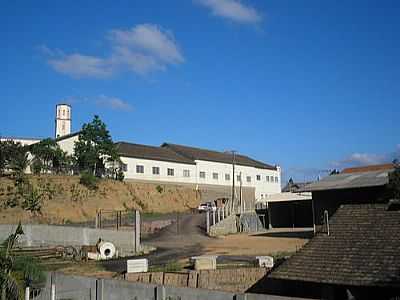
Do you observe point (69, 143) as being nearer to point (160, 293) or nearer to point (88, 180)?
point (88, 180)

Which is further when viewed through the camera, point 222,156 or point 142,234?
point 222,156

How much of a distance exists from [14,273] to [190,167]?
5205 centimetres

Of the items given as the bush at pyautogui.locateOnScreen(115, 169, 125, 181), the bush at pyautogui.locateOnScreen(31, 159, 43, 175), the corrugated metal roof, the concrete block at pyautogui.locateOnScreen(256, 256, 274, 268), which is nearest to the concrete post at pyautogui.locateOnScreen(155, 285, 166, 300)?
the concrete block at pyautogui.locateOnScreen(256, 256, 274, 268)

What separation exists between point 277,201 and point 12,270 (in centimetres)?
3610

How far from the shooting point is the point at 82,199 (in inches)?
1994

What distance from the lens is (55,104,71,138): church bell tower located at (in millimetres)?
85562

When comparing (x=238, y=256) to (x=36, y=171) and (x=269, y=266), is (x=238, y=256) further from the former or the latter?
(x=36, y=171)

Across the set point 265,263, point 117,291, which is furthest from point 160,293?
point 265,263

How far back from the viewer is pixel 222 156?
7738 centimetres

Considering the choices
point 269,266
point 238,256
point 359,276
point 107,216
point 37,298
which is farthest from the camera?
point 107,216

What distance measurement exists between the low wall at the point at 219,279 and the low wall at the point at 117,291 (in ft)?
10.7

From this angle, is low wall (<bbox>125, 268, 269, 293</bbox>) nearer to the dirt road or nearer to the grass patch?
the grass patch

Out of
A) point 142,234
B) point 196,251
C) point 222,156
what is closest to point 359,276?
point 196,251

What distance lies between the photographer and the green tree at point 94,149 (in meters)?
55.4
